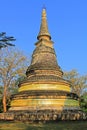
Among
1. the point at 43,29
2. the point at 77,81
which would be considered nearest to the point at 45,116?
the point at 43,29

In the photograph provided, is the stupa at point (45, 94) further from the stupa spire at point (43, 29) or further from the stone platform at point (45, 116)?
the stupa spire at point (43, 29)

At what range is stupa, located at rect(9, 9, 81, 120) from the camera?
19.1 m

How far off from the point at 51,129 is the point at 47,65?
485 inches

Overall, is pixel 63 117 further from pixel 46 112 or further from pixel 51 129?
pixel 51 129

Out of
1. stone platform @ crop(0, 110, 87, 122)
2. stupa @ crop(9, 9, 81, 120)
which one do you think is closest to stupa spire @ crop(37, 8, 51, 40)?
stupa @ crop(9, 9, 81, 120)

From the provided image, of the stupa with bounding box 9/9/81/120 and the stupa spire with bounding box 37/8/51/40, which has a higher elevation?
the stupa spire with bounding box 37/8/51/40

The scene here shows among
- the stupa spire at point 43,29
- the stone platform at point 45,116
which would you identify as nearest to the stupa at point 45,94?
the stone platform at point 45,116

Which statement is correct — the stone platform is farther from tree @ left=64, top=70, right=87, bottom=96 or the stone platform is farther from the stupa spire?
tree @ left=64, top=70, right=87, bottom=96

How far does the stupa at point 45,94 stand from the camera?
19120mm

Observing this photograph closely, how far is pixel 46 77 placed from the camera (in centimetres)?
2289

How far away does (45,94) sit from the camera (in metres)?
20.9

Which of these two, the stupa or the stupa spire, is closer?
the stupa

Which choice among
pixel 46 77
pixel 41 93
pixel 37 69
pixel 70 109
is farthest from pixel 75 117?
pixel 37 69

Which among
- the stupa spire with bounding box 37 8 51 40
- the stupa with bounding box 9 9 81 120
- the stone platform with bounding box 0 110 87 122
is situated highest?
the stupa spire with bounding box 37 8 51 40
